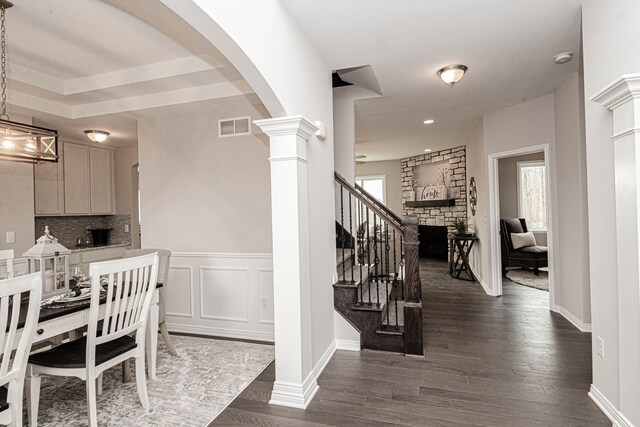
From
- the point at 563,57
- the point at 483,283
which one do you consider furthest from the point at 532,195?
the point at 563,57

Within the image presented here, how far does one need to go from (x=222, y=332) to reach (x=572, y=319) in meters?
3.96

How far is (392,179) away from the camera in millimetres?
9594

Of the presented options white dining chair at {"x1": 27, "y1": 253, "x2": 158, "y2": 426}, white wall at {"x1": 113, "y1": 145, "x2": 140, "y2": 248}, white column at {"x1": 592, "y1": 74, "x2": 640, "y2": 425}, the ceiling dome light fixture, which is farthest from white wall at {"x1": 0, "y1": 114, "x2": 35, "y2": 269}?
white column at {"x1": 592, "y1": 74, "x2": 640, "y2": 425}

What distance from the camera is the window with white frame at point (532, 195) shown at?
7520 millimetres

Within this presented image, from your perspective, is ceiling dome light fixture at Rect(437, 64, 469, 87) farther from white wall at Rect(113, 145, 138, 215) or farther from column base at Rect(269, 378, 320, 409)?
white wall at Rect(113, 145, 138, 215)

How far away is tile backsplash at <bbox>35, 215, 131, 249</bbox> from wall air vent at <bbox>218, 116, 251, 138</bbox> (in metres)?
3.07

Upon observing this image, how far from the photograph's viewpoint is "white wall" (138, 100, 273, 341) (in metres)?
3.68

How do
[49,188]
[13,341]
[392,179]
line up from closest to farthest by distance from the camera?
[13,341]
[49,188]
[392,179]

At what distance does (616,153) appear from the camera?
1.93 m

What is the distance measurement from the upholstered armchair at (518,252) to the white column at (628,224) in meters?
5.10

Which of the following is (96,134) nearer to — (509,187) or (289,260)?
(289,260)

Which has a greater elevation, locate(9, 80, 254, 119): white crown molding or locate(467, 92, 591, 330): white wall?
locate(9, 80, 254, 119): white crown molding

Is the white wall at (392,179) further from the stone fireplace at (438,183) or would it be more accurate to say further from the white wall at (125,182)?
the white wall at (125,182)

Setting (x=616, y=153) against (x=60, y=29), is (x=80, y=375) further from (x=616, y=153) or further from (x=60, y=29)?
(x=616, y=153)
